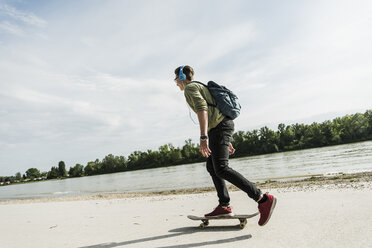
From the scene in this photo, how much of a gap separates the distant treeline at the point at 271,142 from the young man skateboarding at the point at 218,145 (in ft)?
291

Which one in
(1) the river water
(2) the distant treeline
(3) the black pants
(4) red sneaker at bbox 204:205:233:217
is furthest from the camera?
(2) the distant treeline

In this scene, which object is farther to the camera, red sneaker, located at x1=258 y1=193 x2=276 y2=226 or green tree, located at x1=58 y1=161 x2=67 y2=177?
green tree, located at x1=58 y1=161 x2=67 y2=177

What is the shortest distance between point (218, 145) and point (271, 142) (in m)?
96.2

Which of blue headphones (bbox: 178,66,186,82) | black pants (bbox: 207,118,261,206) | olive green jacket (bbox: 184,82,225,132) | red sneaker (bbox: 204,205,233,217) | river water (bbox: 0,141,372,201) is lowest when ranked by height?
river water (bbox: 0,141,372,201)

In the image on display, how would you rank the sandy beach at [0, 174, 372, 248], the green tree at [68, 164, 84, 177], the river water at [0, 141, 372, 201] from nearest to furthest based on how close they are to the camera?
1. the sandy beach at [0, 174, 372, 248]
2. the river water at [0, 141, 372, 201]
3. the green tree at [68, 164, 84, 177]

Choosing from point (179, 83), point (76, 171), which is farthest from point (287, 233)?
point (76, 171)

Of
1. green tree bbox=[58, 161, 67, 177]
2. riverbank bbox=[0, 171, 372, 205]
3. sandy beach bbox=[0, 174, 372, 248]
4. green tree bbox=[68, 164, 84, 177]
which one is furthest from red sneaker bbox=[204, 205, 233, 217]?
green tree bbox=[58, 161, 67, 177]

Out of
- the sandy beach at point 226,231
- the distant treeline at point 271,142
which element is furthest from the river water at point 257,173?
the distant treeline at point 271,142

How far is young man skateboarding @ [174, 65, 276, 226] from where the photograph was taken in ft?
9.74

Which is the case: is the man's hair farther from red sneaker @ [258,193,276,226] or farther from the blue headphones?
red sneaker @ [258,193,276,226]

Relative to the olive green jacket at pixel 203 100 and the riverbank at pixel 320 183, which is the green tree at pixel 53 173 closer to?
the riverbank at pixel 320 183

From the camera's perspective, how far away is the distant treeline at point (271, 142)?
8062cm

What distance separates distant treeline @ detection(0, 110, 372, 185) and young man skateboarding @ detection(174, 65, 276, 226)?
8868cm

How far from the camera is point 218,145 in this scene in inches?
123
